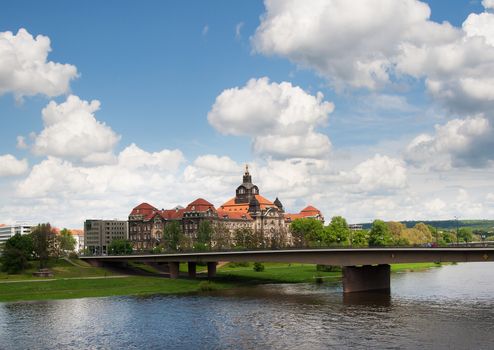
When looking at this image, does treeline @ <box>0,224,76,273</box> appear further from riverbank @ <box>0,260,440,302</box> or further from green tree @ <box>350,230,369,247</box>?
green tree @ <box>350,230,369,247</box>

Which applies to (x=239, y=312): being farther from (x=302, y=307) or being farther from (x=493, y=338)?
(x=493, y=338)

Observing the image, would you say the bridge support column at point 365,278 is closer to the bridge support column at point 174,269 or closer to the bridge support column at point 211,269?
the bridge support column at point 211,269

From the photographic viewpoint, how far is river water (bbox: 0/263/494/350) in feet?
191

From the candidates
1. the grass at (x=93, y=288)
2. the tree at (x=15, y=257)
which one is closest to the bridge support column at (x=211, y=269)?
the grass at (x=93, y=288)

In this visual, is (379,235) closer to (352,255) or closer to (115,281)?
(352,255)

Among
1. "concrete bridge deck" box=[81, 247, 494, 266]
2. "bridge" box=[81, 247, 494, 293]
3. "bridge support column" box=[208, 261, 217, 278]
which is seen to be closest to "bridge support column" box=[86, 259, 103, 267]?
"concrete bridge deck" box=[81, 247, 494, 266]

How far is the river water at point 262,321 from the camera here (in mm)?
58188

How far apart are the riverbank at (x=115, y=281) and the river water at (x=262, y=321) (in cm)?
917

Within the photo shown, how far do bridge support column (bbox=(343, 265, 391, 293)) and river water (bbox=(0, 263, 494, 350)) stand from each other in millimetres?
2190

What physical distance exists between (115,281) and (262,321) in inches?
2305

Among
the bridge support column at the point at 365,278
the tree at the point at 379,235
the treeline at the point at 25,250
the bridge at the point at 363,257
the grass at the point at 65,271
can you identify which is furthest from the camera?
the tree at the point at 379,235

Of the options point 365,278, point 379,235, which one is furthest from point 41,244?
point 379,235

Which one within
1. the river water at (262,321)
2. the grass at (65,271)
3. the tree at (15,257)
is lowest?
the river water at (262,321)

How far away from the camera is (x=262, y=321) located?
7094 centimetres
